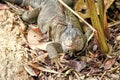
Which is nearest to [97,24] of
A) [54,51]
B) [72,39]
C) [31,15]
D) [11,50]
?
[72,39]

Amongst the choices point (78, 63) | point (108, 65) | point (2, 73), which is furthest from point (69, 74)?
point (2, 73)

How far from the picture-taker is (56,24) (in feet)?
16.7

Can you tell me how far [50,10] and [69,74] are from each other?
1.23 m

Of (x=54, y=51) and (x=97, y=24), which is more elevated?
(x=97, y=24)

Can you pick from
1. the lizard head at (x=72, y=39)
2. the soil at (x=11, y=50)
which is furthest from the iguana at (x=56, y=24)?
the soil at (x=11, y=50)

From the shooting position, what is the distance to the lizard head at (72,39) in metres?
4.49

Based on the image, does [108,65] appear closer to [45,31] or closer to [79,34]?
[79,34]

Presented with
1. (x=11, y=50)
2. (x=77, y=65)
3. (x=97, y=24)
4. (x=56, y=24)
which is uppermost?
(x=97, y=24)

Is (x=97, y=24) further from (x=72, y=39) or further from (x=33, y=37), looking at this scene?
(x=33, y=37)

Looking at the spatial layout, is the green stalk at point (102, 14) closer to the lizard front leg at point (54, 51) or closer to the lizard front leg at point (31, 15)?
the lizard front leg at point (54, 51)

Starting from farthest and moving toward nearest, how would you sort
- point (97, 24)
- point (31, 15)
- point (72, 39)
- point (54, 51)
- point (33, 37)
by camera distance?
point (31, 15)
point (33, 37)
point (54, 51)
point (72, 39)
point (97, 24)

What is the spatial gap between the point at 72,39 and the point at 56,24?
2.12ft

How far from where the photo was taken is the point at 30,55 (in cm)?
468

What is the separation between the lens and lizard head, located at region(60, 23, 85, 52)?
449 centimetres
